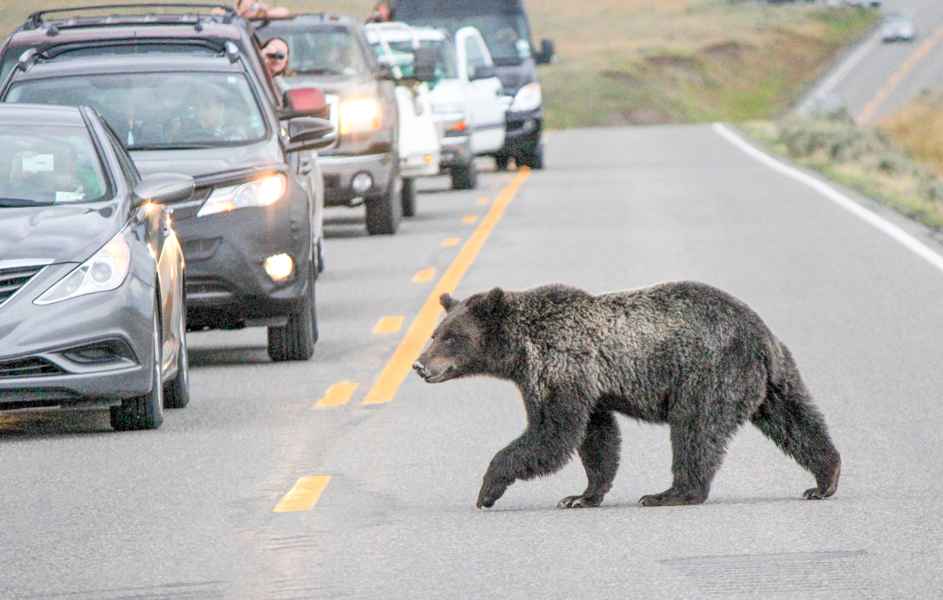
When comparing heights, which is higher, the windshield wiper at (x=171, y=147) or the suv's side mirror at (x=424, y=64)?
the windshield wiper at (x=171, y=147)

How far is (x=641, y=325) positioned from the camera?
8.98 m

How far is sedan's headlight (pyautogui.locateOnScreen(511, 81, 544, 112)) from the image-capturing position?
34.8 m

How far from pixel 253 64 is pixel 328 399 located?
297 centimetres

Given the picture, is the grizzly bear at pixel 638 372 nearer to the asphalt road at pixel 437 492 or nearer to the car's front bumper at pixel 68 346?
the asphalt road at pixel 437 492

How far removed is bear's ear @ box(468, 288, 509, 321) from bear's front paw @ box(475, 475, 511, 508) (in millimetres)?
581

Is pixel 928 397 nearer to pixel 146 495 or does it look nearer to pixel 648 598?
pixel 146 495

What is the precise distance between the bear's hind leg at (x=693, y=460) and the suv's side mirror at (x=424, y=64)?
16.7 meters

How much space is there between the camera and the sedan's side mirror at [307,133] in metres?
14.5

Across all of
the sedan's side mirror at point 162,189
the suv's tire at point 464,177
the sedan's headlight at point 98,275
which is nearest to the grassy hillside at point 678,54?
the suv's tire at point 464,177

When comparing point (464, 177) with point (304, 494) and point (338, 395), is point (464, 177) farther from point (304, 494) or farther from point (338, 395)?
point (304, 494)

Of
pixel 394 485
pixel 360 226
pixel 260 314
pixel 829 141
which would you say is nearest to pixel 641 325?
pixel 394 485

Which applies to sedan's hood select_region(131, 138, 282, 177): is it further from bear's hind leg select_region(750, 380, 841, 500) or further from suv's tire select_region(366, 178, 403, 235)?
suv's tire select_region(366, 178, 403, 235)

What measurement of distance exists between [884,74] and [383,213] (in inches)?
2577

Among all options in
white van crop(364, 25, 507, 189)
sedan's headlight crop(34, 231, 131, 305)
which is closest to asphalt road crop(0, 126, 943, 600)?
sedan's headlight crop(34, 231, 131, 305)
